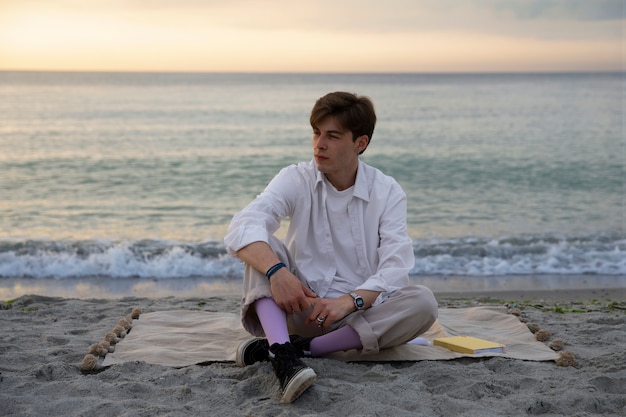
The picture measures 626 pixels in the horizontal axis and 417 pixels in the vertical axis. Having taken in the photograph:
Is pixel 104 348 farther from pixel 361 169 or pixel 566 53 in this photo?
pixel 566 53

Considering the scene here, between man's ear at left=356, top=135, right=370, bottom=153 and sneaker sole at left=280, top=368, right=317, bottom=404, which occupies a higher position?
man's ear at left=356, top=135, right=370, bottom=153

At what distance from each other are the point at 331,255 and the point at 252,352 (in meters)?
0.70

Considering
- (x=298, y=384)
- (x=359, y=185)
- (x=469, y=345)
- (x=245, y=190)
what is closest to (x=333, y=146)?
(x=359, y=185)

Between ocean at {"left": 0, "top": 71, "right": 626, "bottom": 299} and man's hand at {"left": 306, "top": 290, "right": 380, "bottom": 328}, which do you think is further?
ocean at {"left": 0, "top": 71, "right": 626, "bottom": 299}

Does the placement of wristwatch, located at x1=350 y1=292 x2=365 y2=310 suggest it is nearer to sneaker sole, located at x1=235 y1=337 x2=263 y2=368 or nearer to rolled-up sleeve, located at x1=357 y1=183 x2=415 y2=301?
rolled-up sleeve, located at x1=357 y1=183 x2=415 y2=301

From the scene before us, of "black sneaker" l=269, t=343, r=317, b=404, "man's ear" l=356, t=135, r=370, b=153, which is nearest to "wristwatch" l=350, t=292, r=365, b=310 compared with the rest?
"black sneaker" l=269, t=343, r=317, b=404

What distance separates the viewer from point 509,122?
29.9 m

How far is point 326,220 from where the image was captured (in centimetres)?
417

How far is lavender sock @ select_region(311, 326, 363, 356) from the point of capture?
4.00 m

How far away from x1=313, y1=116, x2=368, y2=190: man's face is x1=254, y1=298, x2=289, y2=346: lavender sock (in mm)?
816

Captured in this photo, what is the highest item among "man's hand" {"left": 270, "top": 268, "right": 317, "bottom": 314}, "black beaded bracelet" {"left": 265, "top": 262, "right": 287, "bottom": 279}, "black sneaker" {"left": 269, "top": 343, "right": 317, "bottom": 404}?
"black beaded bracelet" {"left": 265, "top": 262, "right": 287, "bottom": 279}

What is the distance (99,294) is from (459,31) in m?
26.3

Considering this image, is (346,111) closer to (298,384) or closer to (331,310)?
(331,310)

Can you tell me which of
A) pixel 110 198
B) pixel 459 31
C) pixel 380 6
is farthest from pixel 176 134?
pixel 459 31
